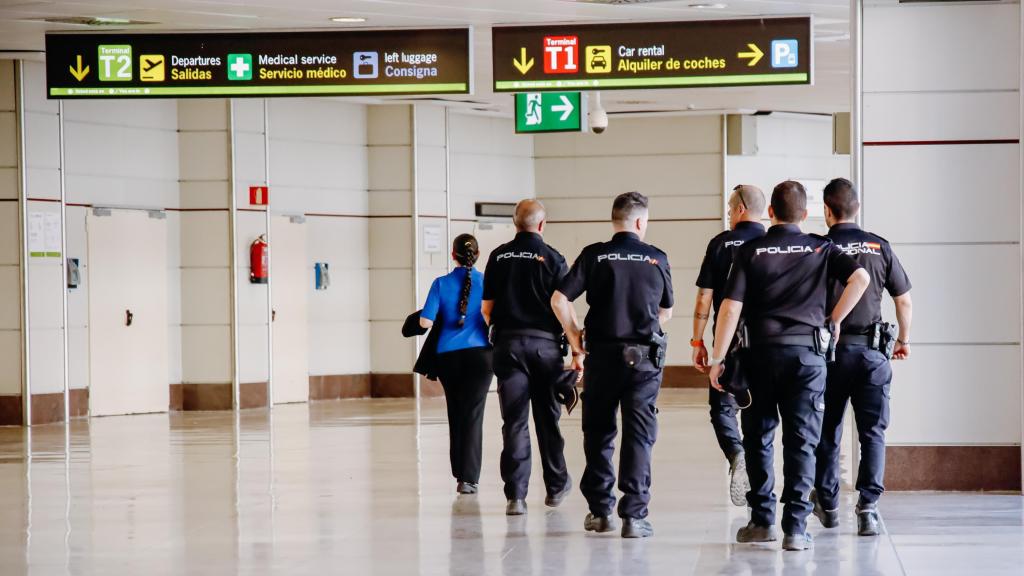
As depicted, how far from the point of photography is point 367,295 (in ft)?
61.8

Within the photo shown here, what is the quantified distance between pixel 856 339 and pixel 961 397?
1.85m

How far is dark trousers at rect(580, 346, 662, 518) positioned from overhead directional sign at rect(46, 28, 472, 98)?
4511 millimetres

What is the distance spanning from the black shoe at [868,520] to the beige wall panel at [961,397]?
1.61 meters

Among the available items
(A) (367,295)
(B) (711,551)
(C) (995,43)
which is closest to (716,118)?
(A) (367,295)

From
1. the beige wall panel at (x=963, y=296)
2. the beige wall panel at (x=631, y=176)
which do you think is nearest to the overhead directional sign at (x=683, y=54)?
the beige wall panel at (x=963, y=296)

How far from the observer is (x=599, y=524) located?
743 cm

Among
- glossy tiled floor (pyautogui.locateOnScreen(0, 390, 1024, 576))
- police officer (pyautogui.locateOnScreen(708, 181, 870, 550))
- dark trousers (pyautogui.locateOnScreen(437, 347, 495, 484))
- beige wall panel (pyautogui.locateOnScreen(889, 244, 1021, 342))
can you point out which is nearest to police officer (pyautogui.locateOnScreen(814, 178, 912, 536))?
glossy tiled floor (pyautogui.locateOnScreen(0, 390, 1024, 576))

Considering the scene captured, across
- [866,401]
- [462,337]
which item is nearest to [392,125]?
[462,337]

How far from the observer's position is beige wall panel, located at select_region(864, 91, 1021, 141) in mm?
8781

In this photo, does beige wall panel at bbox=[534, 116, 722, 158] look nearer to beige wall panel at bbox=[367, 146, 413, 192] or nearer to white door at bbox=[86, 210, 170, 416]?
beige wall panel at bbox=[367, 146, 413, 192]

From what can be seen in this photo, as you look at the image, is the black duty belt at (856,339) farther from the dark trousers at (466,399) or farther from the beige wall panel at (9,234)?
the beige wall panel at (9,234)

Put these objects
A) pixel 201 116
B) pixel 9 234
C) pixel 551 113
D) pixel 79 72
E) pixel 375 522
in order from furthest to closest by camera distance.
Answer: pixel 201 116 < pixel 9 234 < pixel 551 113 < pixel 79 72 < pixel 375 522

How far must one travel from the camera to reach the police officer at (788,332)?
679cm

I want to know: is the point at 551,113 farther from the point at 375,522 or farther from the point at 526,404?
the point at 375,522
